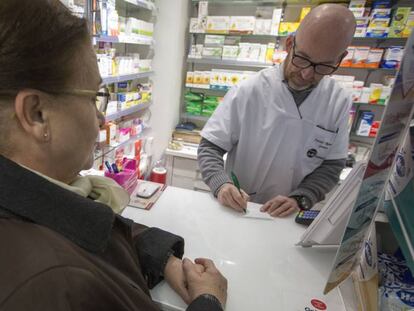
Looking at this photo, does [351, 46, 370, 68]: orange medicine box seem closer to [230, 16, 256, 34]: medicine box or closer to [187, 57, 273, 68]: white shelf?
[187, 57, 273, 68]: white shelf

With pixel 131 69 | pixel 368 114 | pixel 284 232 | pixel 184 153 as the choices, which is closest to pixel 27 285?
pixel 284 232

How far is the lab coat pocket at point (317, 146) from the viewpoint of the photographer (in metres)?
1.42

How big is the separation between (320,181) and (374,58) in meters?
1.87

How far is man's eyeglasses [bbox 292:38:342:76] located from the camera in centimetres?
124

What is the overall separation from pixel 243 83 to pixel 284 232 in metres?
0.81

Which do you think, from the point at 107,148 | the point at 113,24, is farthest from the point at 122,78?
the point at 107,148

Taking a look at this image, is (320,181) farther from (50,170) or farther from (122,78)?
(122,78)

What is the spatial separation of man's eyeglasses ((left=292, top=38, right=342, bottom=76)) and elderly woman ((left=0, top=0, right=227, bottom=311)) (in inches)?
38.9

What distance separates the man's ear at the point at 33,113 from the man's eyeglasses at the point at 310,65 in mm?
1111

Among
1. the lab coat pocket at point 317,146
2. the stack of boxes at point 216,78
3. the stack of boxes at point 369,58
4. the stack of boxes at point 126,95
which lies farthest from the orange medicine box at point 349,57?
the stack of boxes at point 126,95

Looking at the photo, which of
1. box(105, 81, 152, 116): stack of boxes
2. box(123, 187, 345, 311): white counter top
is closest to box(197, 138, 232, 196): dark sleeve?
box(123, 187, 345, 311): white counter top

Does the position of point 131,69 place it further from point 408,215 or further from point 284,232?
point 408,215

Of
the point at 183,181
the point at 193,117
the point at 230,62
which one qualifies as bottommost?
the point at 183,181

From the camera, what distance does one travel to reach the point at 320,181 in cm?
142
